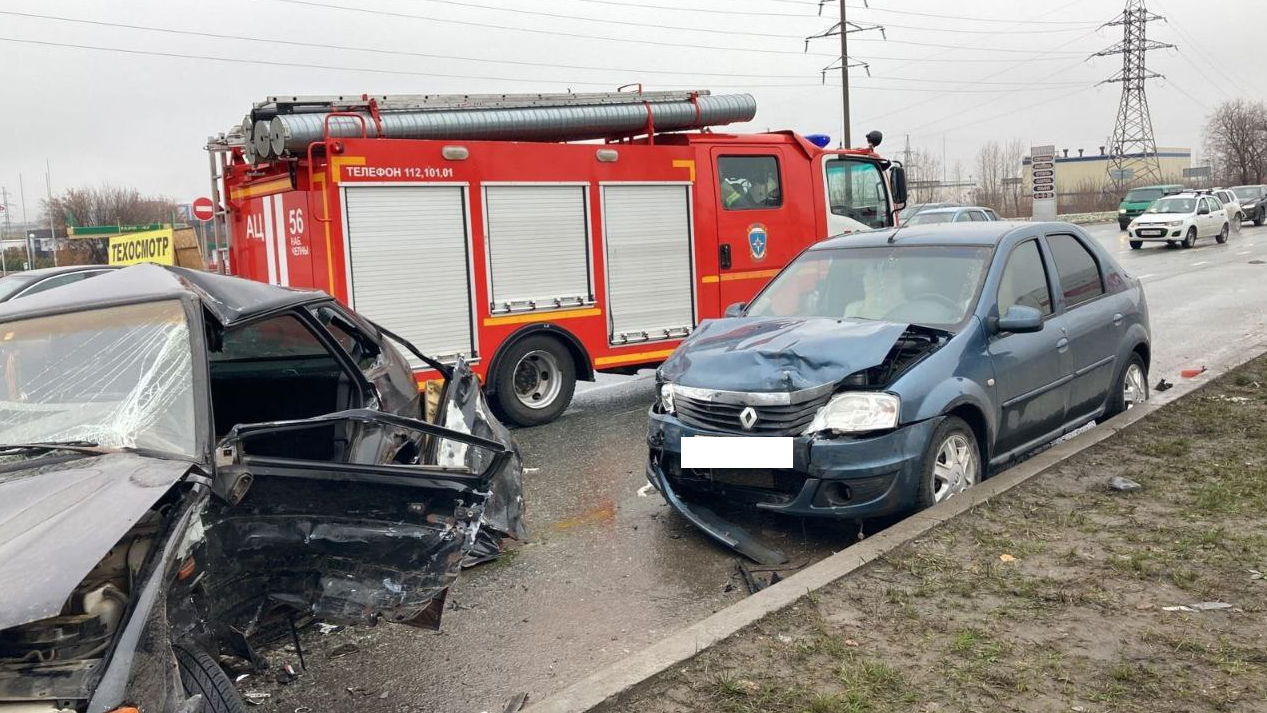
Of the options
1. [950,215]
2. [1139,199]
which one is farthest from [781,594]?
[1139,199]

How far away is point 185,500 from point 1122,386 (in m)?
6.33

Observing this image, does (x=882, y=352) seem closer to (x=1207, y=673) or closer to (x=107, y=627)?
(x=1207, y=673)

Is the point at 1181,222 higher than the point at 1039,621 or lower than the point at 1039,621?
higher

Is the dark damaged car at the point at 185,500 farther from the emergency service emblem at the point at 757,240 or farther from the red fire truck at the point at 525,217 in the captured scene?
the emergency service emblem at the point at 757,240

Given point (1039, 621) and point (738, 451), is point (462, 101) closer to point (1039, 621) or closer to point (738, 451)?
point (738, 451)

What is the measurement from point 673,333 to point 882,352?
4823 millimetres

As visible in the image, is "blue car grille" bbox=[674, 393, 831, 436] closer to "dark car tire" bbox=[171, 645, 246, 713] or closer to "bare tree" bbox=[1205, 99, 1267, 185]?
"dark car tire" bbox=[171, 645, 246, 713]

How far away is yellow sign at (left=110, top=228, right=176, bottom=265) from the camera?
62.1 ft

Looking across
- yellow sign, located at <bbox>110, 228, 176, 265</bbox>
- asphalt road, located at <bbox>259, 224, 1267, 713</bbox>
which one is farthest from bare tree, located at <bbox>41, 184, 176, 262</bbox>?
asphalt road, located at <bbox>259, 224, 1267, 713</bbox>

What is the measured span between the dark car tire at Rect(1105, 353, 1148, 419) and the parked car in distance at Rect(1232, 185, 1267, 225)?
39.3m

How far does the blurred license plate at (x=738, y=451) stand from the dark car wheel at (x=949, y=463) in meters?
0.73

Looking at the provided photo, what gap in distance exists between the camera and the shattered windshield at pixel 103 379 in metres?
3.32

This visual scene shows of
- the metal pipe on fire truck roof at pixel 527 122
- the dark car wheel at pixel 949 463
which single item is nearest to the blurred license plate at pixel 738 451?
the dark car wheel at pixel 949 463

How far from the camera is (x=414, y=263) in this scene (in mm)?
8375
